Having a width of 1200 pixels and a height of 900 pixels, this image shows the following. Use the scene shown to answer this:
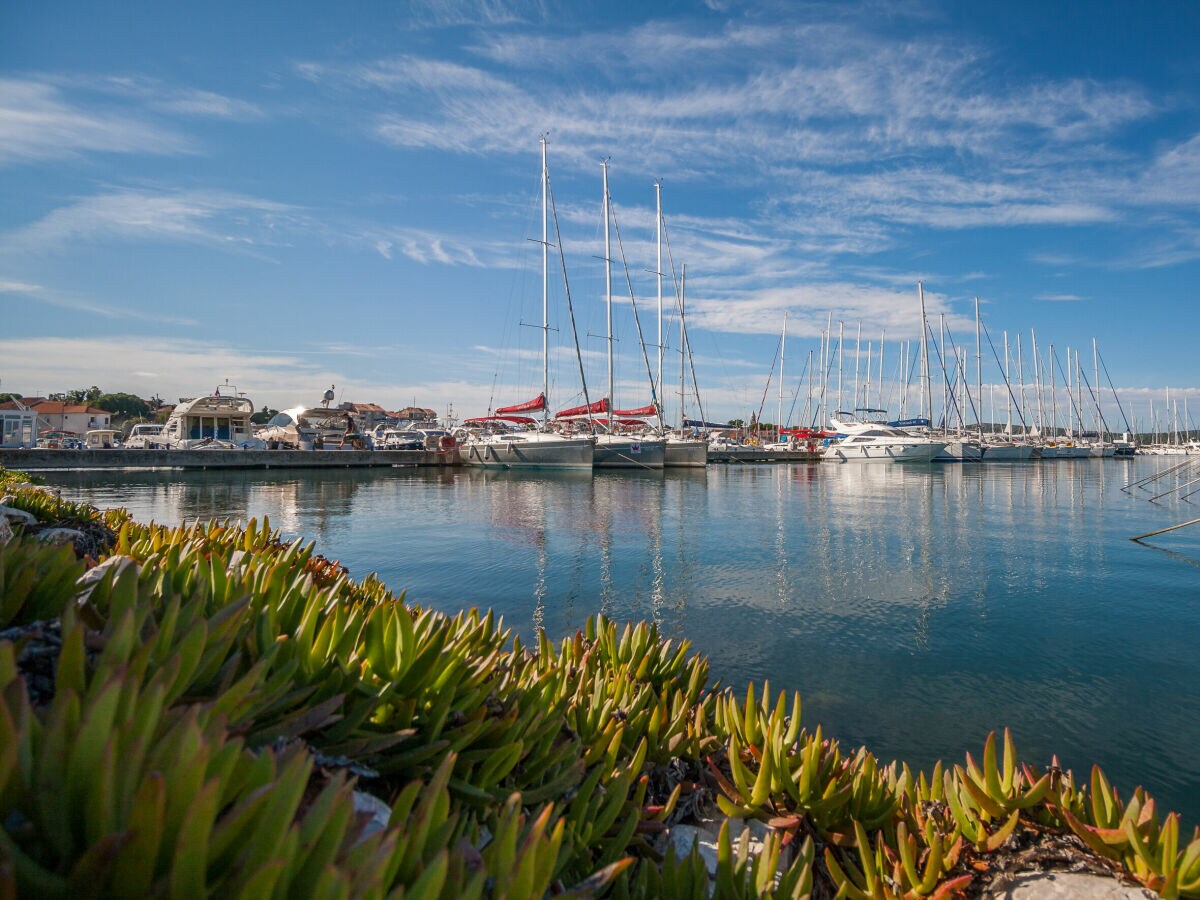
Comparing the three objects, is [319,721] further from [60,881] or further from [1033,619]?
[1033,619]

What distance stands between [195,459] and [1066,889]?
52631mm

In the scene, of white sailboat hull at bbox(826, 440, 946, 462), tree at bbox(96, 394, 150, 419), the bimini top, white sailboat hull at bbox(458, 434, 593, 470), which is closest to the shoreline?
white sailboat hull at bbox(458, 434, 593, 470)

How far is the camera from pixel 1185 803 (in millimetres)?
5230

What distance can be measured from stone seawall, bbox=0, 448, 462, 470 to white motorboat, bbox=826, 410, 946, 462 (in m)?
43.7

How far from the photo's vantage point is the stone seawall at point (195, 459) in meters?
43.2

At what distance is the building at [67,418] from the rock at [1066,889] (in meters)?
98.4

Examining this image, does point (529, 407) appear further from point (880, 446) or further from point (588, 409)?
point (880, 446)

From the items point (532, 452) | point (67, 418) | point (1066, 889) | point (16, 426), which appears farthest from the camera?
point (67, 418)

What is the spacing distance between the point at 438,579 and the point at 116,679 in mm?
12016

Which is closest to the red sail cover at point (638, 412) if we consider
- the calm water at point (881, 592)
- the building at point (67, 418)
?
the calm water at point (881, 592)

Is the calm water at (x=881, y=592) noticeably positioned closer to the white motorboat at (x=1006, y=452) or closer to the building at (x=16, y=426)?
the building at (x=16, y=426)

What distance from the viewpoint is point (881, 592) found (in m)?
12.3

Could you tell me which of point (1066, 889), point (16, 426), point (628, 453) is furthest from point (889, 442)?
point (16, 426)

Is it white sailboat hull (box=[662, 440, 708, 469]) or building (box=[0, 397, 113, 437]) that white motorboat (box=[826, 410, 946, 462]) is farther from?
building (box=[0, 397, 113, 437])
